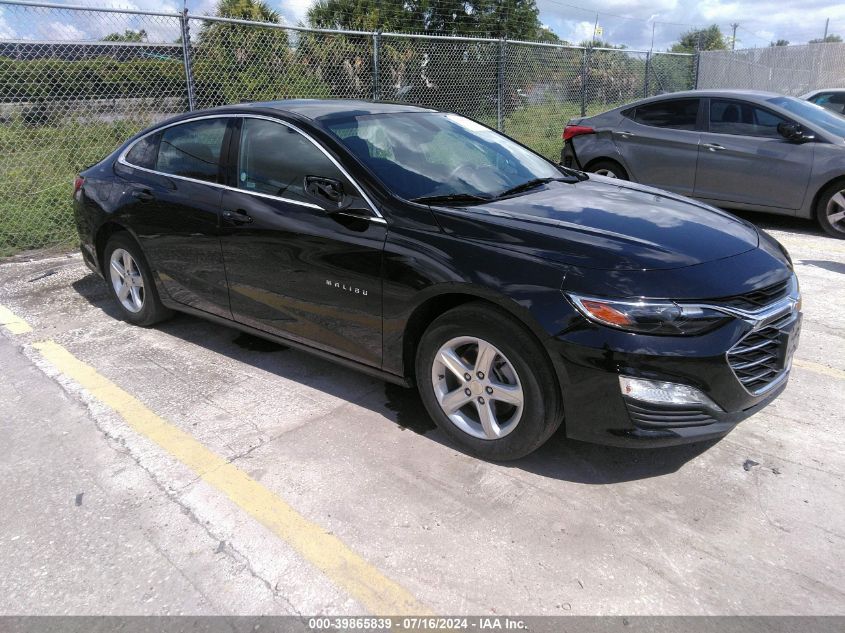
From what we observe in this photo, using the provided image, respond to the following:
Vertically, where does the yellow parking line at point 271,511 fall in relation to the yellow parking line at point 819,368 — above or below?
below

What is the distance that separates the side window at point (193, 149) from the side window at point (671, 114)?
5.87m

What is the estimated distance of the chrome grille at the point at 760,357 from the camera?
273 cm

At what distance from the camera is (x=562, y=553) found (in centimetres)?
253

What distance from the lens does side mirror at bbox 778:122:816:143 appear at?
23.3 ft

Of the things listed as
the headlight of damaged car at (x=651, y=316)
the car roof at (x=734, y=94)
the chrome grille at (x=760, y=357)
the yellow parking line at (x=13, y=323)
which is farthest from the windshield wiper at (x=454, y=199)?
the car roof at (x=734, y=94)

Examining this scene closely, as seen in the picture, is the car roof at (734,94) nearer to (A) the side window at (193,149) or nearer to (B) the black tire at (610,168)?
(B) the black tire at (610,168)

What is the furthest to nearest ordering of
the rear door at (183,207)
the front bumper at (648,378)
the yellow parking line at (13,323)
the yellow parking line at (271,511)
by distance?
the yellow parking line at (13,323) < the rear door at (183,207) < the front bumper at (648,378) < the yellow parking line at (271,511)

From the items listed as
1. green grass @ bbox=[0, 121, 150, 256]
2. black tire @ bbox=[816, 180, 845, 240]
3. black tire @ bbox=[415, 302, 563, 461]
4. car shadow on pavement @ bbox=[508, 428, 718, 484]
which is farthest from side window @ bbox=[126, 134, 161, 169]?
black tire @ bbox=[816, 180, 845, 240]

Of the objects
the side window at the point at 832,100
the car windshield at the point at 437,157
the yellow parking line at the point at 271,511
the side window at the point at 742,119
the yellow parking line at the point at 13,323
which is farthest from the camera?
the side window at the point at 832,100

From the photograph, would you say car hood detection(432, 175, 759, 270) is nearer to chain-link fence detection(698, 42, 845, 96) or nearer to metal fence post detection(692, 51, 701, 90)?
metal fence post detection(692, 51, 701, 90)

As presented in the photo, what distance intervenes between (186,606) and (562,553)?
138 cm

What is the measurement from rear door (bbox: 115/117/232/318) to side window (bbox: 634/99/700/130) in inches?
232

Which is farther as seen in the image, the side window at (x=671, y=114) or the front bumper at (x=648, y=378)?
the side window at (x=671, y=114)

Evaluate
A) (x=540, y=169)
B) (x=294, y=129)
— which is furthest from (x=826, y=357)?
(x=294, y=129)
